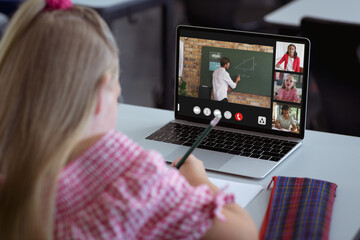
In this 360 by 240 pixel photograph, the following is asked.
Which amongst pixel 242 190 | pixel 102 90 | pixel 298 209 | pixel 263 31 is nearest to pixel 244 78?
pixel 242 190

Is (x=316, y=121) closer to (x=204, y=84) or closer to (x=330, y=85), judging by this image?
(x=330, y=85)

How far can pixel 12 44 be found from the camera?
96cm

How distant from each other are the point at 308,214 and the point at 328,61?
1314 mm

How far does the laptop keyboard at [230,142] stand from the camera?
1532 millimetres

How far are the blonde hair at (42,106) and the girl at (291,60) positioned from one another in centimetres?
73

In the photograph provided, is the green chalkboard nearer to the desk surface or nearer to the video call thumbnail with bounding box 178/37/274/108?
the video call thumbnail with bounding box 178/37/274/108

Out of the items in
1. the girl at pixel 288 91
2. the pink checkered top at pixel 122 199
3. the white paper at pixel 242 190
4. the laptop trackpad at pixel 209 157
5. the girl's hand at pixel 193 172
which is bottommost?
the white paper at pixel 242 190

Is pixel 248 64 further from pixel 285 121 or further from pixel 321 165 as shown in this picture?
pixel 321 165

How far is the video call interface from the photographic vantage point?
1.57 meters

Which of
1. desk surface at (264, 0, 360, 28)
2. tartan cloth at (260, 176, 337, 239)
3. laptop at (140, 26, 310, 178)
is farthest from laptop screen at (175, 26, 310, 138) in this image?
desk surface at (264, 0, 360, 28)

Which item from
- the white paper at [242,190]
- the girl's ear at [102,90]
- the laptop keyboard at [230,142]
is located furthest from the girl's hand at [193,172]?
the girl's ear at [102,90]

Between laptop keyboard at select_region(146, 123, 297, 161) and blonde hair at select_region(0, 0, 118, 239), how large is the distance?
668 millimetres

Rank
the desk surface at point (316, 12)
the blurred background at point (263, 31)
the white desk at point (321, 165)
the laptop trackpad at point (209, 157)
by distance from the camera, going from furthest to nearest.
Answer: the desk surface at point (316, 12)
the blurred background at point (263, 31)
the laptop trackpad at point (209, 157)
the white desk at point (321, 165)

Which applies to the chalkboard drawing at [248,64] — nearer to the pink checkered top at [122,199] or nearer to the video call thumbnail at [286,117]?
the video call thumbnail at [286,117]
